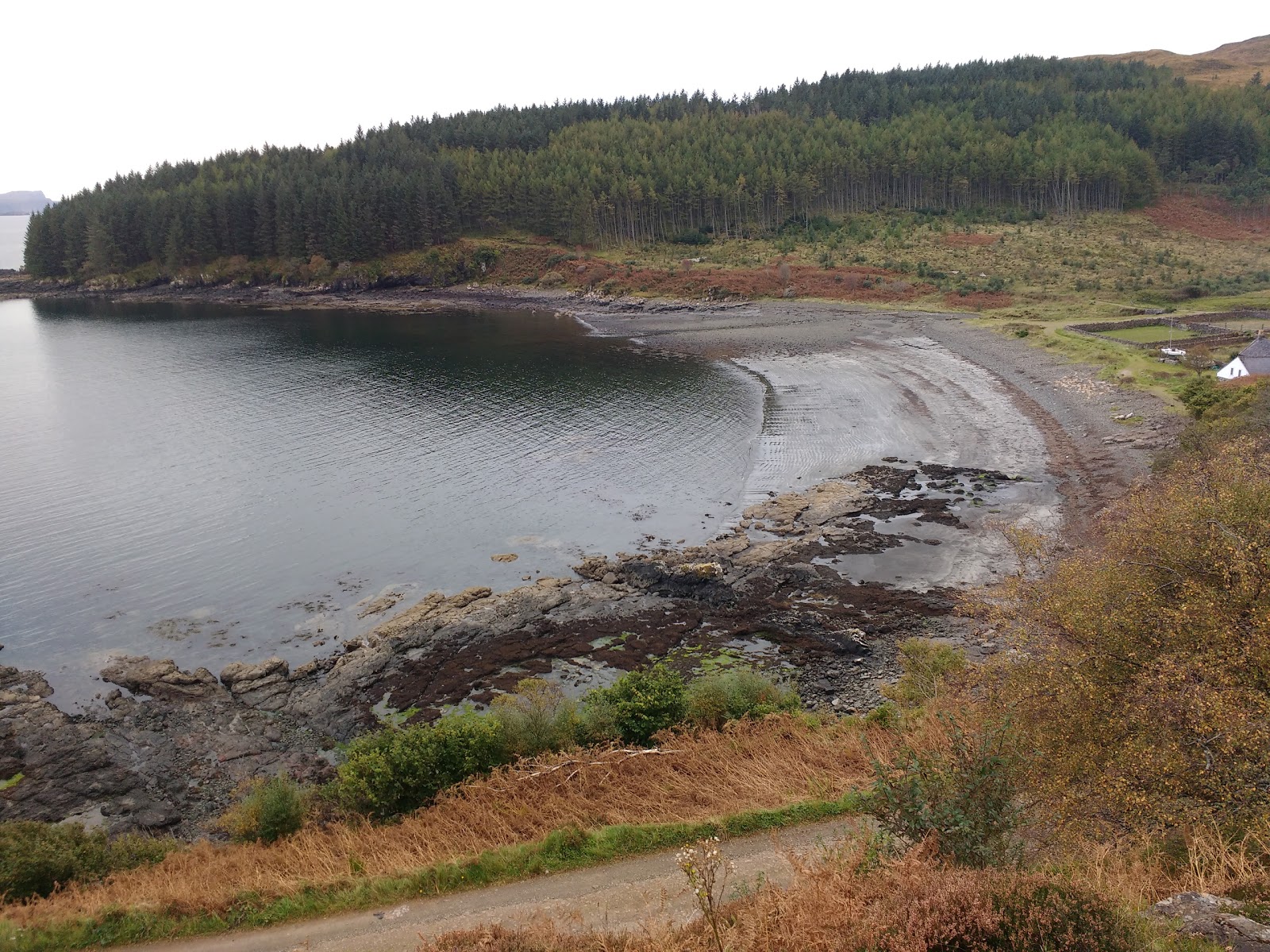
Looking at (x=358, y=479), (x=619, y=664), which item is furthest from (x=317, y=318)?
(x=619, y=664)

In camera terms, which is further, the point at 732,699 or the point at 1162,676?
the point at 732,699

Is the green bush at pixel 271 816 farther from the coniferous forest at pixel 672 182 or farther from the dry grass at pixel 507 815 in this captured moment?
the coniferous forest at pixel 672 182

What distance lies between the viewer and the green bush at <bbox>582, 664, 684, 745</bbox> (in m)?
23.5

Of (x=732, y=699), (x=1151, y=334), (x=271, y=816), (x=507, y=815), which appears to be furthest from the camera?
(x=1151, y=334)

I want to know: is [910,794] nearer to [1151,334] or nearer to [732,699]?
[732,699]

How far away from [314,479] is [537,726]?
3744 cm

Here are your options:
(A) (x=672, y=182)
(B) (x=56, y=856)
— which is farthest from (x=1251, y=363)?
(A) (x=672, y=182)

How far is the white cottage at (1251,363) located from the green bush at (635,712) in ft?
175

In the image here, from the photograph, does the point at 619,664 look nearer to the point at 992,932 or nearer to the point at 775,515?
the point at 775,515

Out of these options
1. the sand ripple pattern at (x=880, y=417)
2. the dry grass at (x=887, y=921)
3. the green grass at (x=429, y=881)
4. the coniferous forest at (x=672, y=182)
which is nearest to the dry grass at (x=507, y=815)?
the green grass at (x=429, y=881)

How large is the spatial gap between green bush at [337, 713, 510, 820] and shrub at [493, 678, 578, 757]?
0.50 m

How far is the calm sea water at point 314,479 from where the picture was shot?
1480 inches

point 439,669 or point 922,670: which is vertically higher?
point 922,670

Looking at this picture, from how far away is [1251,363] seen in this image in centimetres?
5644
